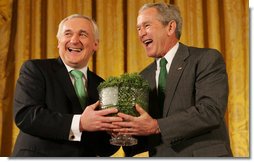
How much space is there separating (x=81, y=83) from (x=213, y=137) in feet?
2.00

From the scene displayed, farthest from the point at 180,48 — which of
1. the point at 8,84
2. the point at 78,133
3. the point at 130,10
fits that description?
the point at 8,84

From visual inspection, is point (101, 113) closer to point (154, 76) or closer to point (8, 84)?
point (154, 76)

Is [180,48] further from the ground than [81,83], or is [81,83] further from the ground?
[180,48]

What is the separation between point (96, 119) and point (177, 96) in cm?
35

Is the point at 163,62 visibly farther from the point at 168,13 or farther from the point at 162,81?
the point at 168,13

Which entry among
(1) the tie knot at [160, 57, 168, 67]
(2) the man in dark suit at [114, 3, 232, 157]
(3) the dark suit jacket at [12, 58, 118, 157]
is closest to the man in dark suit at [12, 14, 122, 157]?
(3) the dark suit jacket at [12, 58, 118, 157]

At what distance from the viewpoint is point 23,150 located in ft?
6.38

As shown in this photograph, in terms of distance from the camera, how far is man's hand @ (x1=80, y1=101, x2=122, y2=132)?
1.85 meters

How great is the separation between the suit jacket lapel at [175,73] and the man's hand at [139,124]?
8 centimetres

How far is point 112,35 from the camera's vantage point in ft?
6.85

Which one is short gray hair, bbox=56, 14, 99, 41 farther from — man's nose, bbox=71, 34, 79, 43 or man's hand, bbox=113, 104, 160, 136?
man's hand, bbox=113, 104, 160, 136

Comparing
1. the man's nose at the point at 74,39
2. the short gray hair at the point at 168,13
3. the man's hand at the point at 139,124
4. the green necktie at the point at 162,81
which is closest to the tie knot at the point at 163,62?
the green necktie at the point at 162,81

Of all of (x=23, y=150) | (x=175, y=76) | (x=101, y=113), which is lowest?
(x=23, y=150)

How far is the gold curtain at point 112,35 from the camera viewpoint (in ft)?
6.62
